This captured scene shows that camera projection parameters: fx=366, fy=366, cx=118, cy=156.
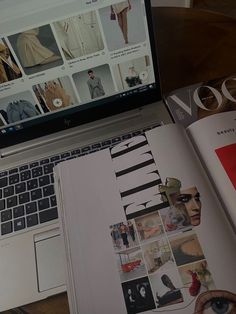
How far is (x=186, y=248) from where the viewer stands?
0.45 meters

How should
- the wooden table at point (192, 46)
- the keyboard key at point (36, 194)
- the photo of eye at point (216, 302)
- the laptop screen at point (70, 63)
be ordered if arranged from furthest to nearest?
1. the wooden table at point (192, 46)
2. the keyboard key at point (36, 194)
3. the laptop screen at point (70, 63)
4. the photo of eye at point (216, 302)

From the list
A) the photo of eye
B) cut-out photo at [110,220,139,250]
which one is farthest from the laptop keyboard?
the photo of eye

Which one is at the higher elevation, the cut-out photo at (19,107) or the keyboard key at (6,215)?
the cut-out photo at (19,107)

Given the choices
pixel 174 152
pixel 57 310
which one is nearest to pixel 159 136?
pixel 174 152

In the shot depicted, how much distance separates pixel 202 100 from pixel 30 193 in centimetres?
32

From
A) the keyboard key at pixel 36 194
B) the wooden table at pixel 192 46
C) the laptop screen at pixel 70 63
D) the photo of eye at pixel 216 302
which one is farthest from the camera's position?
the wooden table at pixel 192 46

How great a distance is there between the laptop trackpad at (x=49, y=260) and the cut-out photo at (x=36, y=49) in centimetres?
25

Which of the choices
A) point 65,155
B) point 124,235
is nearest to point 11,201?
point 65,155

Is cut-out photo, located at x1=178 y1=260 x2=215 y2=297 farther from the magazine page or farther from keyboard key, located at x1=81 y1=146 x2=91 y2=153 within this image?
keyboard key, located at x1=81 y1=146 x2=91 y2=153

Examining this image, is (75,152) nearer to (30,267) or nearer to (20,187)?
(20,187)

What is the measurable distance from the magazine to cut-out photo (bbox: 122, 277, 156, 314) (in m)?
0.25

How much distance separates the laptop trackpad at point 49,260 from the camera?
1.69 ft

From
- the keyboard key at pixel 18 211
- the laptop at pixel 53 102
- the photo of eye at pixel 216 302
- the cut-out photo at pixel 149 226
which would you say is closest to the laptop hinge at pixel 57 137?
the laptop at pixel 53 102

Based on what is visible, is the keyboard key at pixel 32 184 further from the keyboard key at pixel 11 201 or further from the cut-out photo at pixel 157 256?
the cut-out photo at pixel 157 256
